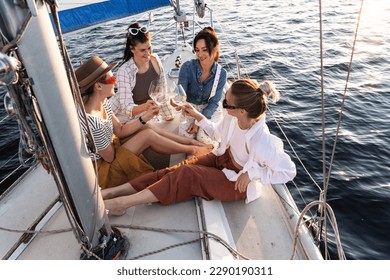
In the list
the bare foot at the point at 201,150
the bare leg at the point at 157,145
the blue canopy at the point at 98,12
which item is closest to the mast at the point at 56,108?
the bare leg at the point at 157,145

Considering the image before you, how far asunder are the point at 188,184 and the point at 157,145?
596 mm

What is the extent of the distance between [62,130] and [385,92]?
623 centimetres

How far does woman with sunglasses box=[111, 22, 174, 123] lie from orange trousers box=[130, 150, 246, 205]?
924 mm

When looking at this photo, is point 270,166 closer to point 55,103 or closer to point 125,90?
point 55,103

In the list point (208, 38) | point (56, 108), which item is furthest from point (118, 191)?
point (208, 38)

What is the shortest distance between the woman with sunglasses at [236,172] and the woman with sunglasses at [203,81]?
79cm

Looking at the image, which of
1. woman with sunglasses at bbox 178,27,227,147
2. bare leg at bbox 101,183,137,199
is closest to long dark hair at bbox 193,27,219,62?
woman with sunglasses at bbox 178,27,227,147

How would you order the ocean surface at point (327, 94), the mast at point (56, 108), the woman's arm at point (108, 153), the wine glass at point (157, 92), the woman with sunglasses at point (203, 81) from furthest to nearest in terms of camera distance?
the ocean surface at point (327, 94)
the woman with sunglasses at point (203, 81)
the wine glass at point (157, 92)
the woman's arm at point (108, 153)
the mast at point (56, 108)

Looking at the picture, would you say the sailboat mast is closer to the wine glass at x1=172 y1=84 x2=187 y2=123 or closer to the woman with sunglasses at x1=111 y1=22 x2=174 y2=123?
the wine glass at x1=172 y1=84 x2=187 y2=123

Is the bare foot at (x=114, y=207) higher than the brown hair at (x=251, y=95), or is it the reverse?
the brown hair at (x=251, y=95)

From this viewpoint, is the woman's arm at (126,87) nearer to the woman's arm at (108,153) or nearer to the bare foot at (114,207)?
the woman's arm at (108,153)

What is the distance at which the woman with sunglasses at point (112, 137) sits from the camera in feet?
7.36

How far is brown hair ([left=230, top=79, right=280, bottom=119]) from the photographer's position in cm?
216

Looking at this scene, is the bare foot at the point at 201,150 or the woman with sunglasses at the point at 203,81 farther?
the woman with sunglasses at the point at 203,81
